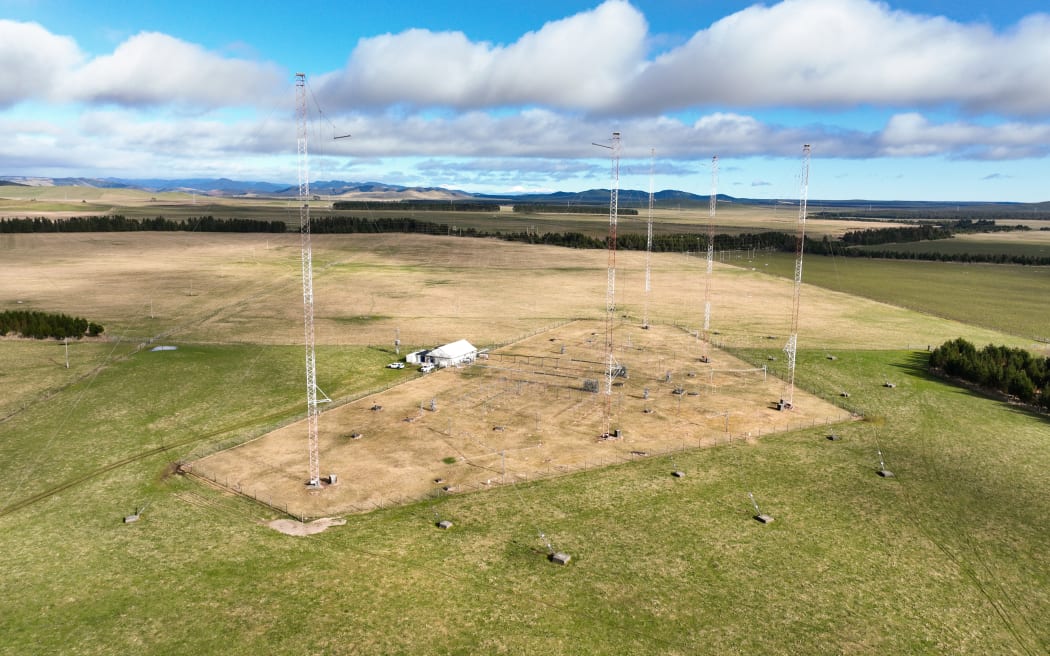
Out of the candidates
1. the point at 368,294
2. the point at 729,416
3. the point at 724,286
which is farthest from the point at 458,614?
the point at 724,286

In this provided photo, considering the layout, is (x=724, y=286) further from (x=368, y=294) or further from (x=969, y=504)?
(x=969, y=504)

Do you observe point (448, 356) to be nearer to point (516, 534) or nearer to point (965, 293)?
point (516, 534)

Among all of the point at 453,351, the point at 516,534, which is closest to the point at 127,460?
the point at 516,534

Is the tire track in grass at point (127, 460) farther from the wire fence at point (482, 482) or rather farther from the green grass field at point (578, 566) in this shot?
the wire fence at point (482, 482)

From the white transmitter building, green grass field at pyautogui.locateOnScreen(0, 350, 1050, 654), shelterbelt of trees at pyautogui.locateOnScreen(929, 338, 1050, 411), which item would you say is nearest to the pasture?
green grass field at pyautogui.locateOnScreen(0, 350, 1050, 654)

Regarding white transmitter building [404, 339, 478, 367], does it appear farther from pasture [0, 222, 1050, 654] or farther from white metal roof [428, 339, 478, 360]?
pasture [0, 222, 1050, 654]

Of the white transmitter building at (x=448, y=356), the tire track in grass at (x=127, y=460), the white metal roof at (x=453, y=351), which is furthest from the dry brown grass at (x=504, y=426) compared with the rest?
the tire track in grass at (x=127, y=460)
